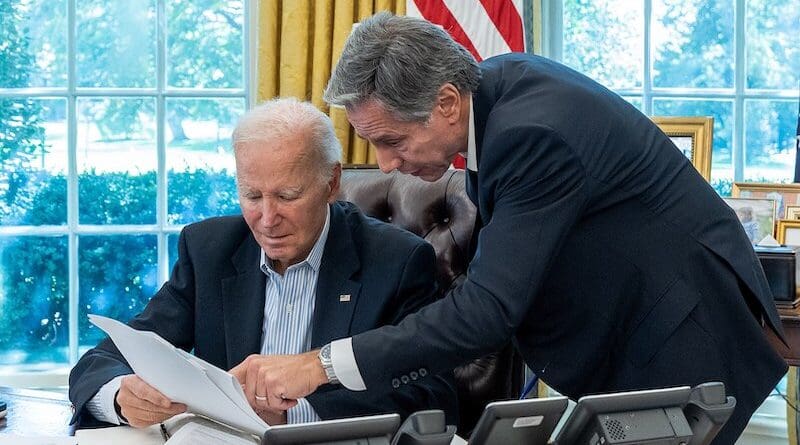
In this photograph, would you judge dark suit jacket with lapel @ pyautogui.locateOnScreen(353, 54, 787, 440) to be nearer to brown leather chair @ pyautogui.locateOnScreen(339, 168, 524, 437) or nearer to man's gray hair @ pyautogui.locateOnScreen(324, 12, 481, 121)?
man's gray hair @ pyautogui.locateOnScreen(324, 12, 481, 121)

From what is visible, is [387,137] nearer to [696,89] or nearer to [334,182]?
[334,182]

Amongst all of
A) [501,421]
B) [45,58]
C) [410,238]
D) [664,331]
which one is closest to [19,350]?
[45,58]

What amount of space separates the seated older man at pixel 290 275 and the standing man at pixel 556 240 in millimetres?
265

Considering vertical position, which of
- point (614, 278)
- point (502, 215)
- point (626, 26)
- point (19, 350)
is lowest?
point (19, 350)

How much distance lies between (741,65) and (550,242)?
2318 millimetres

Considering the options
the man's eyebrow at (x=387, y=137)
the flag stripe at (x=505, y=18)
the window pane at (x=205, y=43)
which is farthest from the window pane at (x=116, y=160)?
the man's eyebrow at (x=387, y=137)

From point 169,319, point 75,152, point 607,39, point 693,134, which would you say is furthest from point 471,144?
point 75,152

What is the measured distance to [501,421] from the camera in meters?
1.10

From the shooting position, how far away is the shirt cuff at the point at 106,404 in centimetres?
176

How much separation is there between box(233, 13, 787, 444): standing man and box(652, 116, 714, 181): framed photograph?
1.29m

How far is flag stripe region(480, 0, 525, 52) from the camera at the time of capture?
3332 millimetres

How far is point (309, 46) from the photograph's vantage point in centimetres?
337

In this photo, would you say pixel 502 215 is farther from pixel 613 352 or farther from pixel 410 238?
pixel 410 238

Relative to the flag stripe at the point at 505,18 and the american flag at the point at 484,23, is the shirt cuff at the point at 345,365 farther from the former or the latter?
the flag stripe at the point at 505,18
